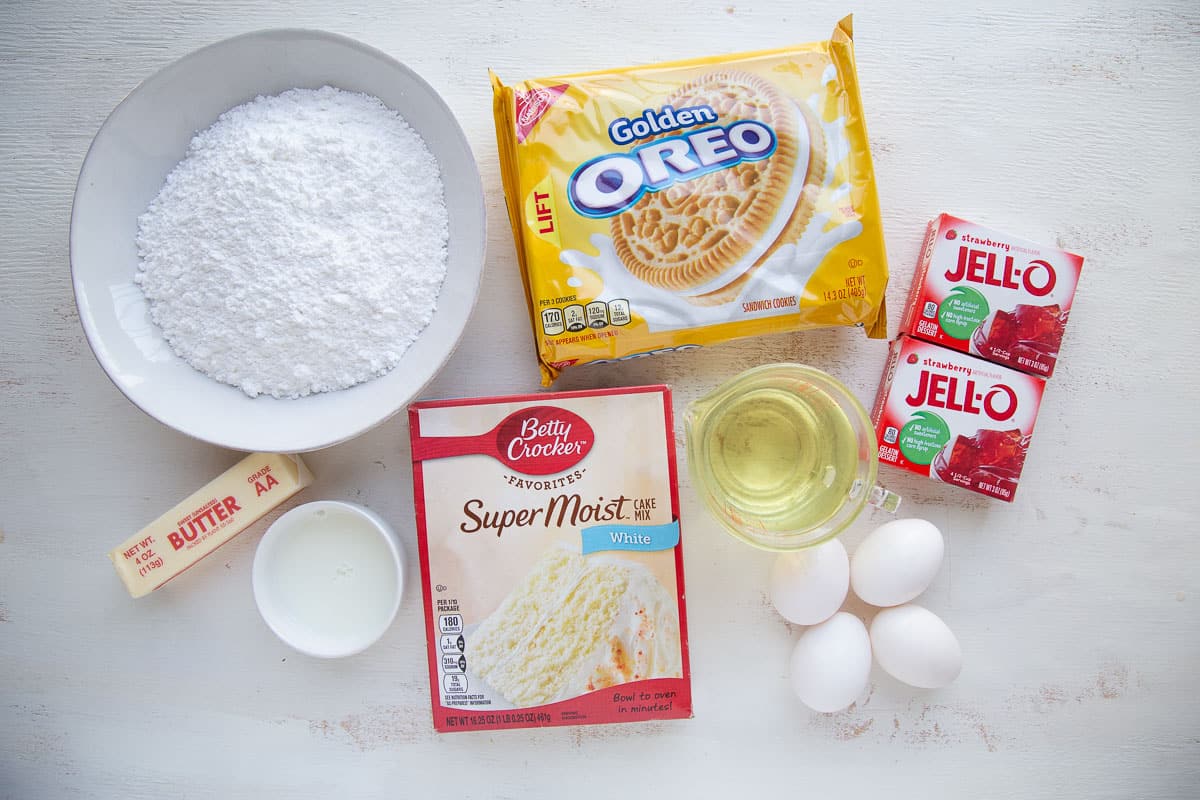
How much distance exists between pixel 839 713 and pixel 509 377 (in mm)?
614

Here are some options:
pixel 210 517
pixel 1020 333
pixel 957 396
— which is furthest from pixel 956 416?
pixel 210 517

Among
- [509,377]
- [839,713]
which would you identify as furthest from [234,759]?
[839,713]

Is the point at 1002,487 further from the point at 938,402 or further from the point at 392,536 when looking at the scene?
the point at 392,536

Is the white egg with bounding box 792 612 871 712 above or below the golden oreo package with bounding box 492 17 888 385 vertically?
below

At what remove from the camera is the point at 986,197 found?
0.90 metres

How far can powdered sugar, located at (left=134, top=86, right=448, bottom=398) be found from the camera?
2.42 ft

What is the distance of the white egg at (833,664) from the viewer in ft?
2.62

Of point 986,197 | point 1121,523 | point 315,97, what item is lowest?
point 1121,523

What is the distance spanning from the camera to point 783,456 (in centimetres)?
81

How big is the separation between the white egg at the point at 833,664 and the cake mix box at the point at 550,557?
0.48 feet

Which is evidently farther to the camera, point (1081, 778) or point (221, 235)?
point (1081, 778)

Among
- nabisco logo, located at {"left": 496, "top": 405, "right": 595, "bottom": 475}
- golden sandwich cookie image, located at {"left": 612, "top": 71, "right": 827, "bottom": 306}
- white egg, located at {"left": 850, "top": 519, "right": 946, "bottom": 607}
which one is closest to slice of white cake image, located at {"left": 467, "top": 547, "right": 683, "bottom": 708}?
nabisco logo, located at {"left": 496, "top": 405, "right": 595, "bottom": 475}

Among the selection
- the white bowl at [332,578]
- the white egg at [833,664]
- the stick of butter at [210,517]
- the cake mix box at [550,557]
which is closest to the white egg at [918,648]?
the white egg at [833,664]

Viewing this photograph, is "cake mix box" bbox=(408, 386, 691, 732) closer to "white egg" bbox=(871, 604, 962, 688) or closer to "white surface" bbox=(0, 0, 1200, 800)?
"white surface" bbox=(0, 0, 1200, 800)
